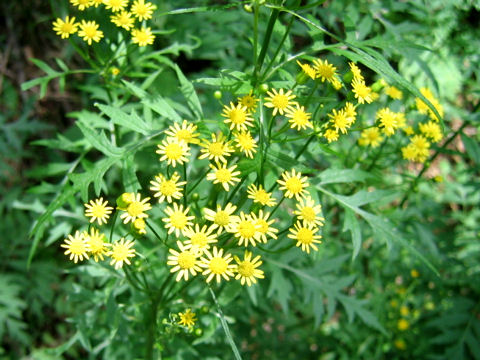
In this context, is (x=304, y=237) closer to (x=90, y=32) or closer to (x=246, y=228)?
(x=246, y=228)

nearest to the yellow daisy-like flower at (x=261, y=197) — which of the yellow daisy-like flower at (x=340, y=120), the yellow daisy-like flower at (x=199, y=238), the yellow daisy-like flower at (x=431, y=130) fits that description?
the yellow daisy-like flower at (x=199, y=238)

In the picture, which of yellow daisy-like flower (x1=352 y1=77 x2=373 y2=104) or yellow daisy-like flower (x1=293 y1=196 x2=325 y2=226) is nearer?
yellow daisy-like flower (x1=293 y1=196 x2=325 y2=226)

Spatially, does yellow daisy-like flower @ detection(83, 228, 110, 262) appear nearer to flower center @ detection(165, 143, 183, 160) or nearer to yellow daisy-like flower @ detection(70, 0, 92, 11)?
flower center @ detection(165, 143, 183, 160)

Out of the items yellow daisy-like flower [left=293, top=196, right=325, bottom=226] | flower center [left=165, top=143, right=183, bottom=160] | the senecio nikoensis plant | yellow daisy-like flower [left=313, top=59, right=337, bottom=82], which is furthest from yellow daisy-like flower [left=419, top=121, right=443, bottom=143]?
flower center [left=165, top=143, right=183, bottom=160]

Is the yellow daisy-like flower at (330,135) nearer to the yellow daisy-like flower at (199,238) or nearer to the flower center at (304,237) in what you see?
the flower center at (304,237)

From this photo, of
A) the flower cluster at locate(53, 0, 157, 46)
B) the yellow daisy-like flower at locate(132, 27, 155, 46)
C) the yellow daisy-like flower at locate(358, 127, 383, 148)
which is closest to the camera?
the flower cluster at locate(53, 0, 157, 46)

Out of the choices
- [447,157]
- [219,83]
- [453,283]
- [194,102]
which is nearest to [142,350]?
[194,102]

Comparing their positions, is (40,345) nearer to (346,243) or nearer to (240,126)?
(346,243)
